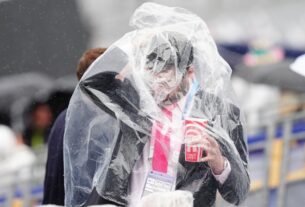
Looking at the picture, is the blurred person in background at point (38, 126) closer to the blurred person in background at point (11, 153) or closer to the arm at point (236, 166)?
the blurred person in background at point (11, 153)

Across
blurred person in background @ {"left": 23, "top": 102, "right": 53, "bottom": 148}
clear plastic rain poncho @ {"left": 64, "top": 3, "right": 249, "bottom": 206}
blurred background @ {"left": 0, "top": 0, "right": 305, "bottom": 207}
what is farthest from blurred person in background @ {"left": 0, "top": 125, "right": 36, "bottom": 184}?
clear plastic rain poncho @ {"left": 64, "top": 3, "right": 249, "bottom": 206}

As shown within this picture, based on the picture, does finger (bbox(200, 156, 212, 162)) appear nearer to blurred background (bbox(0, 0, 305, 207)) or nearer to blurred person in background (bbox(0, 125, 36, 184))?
blurred background (bbox(0, 0, 305, 207))

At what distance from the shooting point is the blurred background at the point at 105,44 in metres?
6.02

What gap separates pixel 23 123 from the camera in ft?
35.2

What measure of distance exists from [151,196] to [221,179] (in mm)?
294

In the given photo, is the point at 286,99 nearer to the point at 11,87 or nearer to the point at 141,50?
the point at 11,87

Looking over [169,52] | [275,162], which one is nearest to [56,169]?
[169,52]

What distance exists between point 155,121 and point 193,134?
168 mm

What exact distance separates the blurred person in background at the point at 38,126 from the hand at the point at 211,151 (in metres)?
7.27

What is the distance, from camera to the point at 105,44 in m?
12.8

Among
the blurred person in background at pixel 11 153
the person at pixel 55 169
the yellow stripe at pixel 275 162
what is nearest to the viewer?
the person at pixel 55 169

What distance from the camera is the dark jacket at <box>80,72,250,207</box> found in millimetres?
3480

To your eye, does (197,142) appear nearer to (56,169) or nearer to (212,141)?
(212,141)

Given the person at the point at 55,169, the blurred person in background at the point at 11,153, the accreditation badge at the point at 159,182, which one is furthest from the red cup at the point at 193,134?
the blurred person in background at the point at 11,153
